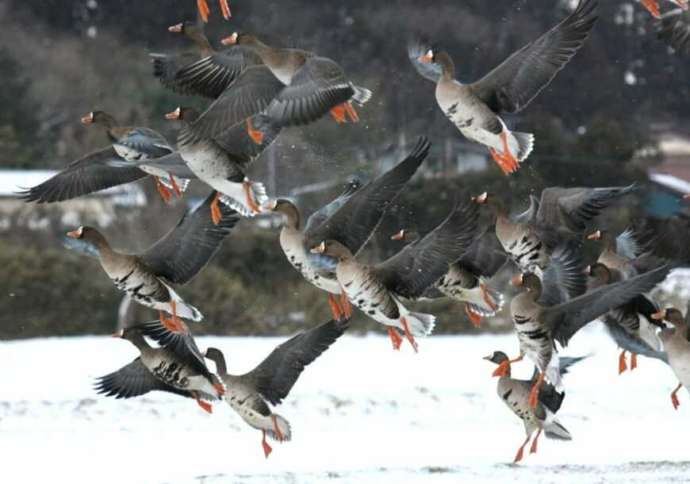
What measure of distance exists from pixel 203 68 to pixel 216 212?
2.64 ft

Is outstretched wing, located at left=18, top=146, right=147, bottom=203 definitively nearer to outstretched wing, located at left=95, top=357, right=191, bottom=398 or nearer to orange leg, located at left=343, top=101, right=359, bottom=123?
outstretched wing, located at left=95, top=357, right=191, bottom=398

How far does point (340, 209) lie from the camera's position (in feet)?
25.3

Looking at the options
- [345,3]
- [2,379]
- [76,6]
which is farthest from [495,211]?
[76,6]

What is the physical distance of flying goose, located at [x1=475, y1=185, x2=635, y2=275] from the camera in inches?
316

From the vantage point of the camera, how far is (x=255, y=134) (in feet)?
24.3

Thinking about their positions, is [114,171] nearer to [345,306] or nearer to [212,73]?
[212,73]

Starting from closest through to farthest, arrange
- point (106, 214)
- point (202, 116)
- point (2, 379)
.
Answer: point (202, 116), point (2, 379), point (106, 214)

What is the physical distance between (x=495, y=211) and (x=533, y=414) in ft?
3.72

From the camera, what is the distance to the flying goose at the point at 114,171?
7844 mm

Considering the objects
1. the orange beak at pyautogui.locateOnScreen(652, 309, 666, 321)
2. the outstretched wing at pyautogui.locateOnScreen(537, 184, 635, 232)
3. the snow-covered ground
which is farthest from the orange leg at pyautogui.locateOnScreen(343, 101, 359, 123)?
the snow-covered ground

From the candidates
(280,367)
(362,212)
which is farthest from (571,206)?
(280,367)

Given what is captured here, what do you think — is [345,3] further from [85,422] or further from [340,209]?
[340,209]

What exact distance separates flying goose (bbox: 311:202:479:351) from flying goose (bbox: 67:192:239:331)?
0.56m

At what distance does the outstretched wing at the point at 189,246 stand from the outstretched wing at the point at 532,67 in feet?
4.69
